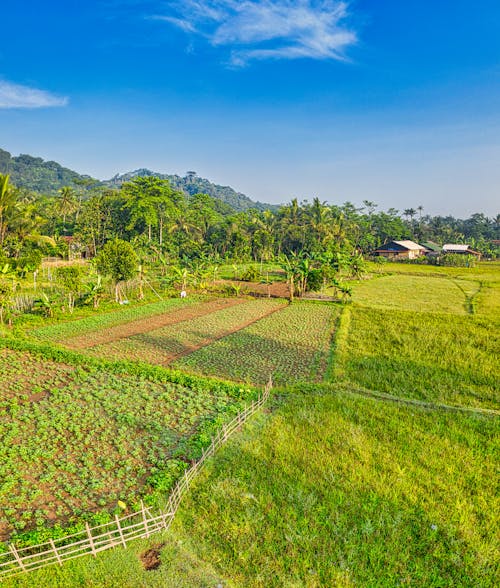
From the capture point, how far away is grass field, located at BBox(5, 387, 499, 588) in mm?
5059

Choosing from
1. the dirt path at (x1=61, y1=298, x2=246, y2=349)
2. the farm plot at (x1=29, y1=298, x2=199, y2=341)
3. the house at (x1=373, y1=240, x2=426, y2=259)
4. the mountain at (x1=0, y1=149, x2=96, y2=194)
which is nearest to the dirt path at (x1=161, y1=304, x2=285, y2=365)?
the dirt path at (x1=61, y1=298, x2=246, y2=349)

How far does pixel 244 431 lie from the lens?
8.70 metres

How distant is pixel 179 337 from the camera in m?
16.6

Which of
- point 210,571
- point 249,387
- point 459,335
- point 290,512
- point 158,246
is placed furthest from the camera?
point 158,246

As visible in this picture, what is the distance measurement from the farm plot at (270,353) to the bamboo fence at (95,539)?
6.04 metres

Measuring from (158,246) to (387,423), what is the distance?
32943mm

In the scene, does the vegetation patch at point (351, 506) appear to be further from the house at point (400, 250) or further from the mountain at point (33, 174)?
the mountain at point (33, 174)

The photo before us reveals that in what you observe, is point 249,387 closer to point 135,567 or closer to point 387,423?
point 387,423

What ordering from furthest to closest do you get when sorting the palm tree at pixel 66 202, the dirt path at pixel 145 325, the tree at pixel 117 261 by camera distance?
the palm tree at pixel 66 202, the tree at pixel 117 261, the dirt path at pixel 145 325

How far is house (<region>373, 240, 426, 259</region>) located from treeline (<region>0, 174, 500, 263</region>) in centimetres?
239

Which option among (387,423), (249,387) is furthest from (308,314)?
(387,423)

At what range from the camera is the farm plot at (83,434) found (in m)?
6.37

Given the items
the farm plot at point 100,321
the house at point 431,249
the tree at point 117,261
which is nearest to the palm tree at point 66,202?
the tree at point 117,261

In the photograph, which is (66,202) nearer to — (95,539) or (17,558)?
(95,539)
